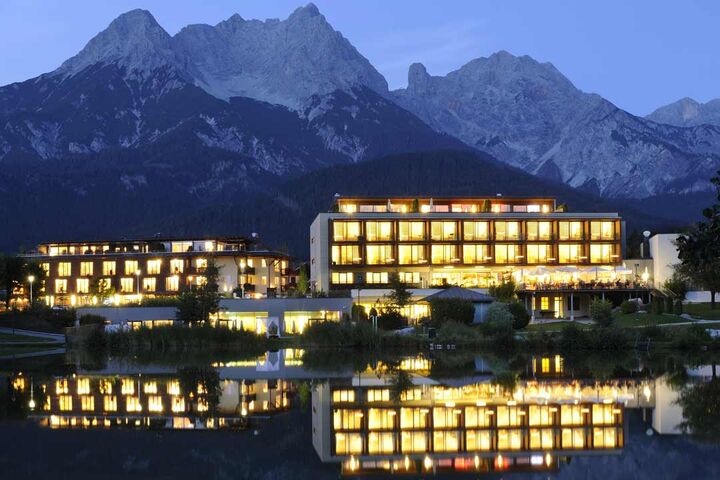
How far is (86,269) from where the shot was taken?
11712cm

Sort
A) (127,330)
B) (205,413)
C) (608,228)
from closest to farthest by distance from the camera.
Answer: (205,413) < (127,330) < (608,228)

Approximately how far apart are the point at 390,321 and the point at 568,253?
29989mm

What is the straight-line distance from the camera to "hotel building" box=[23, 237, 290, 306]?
11438 centimetres

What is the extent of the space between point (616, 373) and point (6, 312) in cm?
6107

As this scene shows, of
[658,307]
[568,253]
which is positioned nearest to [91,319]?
[658,307]

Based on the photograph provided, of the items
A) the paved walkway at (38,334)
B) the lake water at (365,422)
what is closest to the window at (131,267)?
the paved walkway at (38,334)

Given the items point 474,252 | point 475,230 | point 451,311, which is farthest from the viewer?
point 475,230

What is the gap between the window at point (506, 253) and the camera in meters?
102

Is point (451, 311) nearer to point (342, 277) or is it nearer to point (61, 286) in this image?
point (342, 277)

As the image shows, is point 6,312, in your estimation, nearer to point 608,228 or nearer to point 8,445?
point 608,228

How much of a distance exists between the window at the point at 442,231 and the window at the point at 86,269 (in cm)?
4132

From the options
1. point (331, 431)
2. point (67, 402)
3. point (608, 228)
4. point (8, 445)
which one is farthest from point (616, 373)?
point (608, 228)

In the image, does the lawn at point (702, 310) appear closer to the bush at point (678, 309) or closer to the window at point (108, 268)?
the bush at point (678, 309)

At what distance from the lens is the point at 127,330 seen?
70.3 metres
